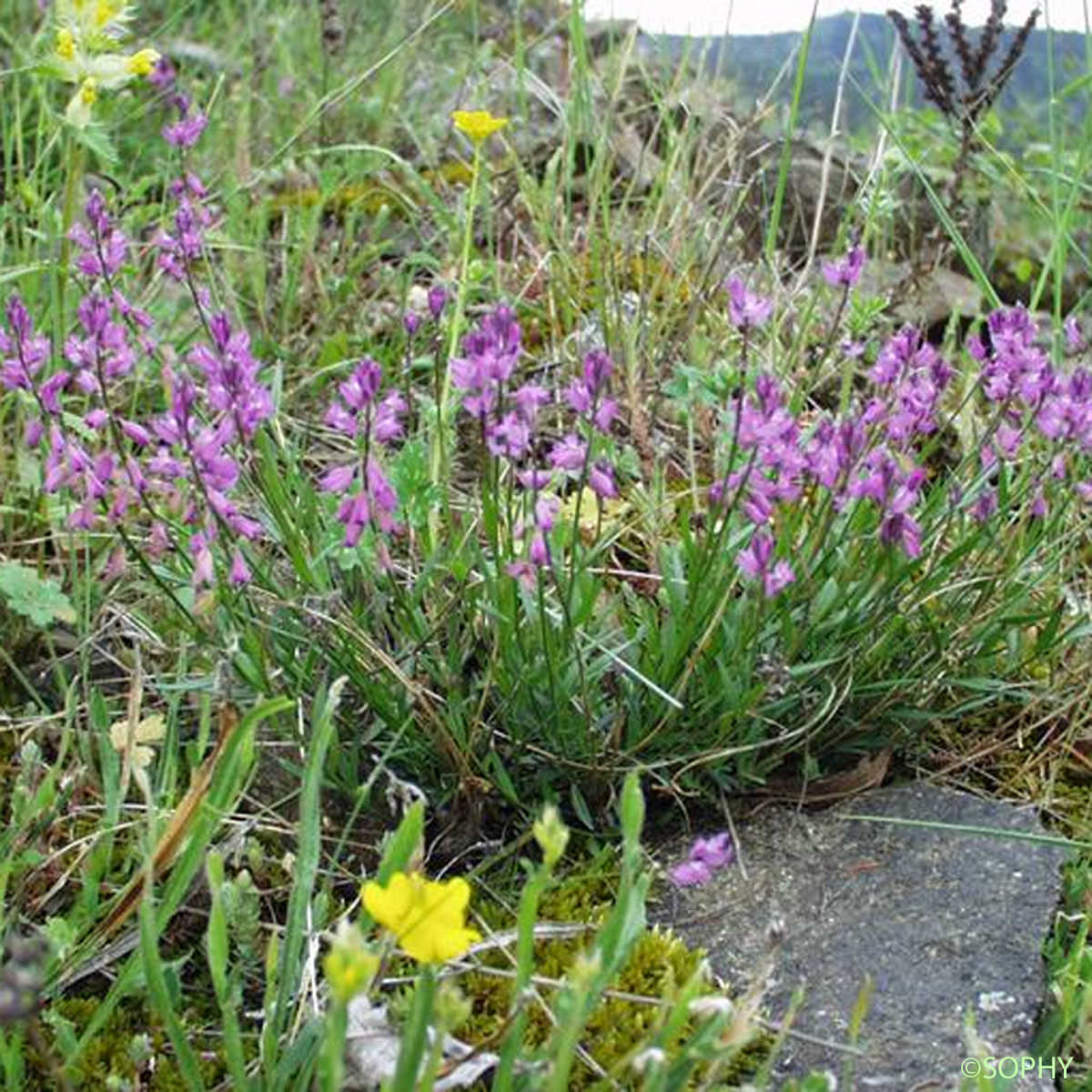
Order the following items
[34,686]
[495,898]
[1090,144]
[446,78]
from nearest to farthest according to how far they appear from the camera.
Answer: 1. [495,898]
2. [34,686]
3. [1090,144]
4. [446,78]

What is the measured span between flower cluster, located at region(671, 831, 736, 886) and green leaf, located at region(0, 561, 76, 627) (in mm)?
930

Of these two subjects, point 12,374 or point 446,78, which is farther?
point 446,78

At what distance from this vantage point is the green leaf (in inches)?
84.5

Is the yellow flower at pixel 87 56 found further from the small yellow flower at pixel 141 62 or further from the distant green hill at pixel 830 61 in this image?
the distant green hill at pixel 830 61

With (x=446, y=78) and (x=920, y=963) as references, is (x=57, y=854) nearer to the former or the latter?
(x=920, y=963)

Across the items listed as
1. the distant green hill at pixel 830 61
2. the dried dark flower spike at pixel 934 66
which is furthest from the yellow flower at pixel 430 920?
the dried dark flower spike at pixel 934 66

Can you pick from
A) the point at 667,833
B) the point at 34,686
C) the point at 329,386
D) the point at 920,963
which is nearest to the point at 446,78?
the point at 329,386

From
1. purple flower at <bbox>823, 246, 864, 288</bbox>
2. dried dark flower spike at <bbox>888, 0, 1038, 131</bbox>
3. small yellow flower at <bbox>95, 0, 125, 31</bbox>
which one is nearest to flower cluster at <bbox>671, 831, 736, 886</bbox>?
purple flower at <bbox>823, 246, 864, 288</bbox>

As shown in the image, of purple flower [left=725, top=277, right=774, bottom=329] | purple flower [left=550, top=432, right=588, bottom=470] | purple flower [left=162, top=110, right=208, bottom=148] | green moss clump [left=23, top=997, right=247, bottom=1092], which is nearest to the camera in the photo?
green moss clump [left=23, top=997, right=247, bottom=1092]

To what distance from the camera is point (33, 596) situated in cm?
217

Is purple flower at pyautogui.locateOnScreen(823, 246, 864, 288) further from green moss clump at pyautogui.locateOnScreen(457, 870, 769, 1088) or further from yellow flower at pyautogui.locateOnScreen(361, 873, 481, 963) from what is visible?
yellow flower at pyautogui.locateOnScreen(361, 873, 481, 963)

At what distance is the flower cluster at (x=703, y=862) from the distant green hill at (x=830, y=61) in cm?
145

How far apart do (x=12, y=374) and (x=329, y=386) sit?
1.26 metres

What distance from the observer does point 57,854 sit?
1.76 m
